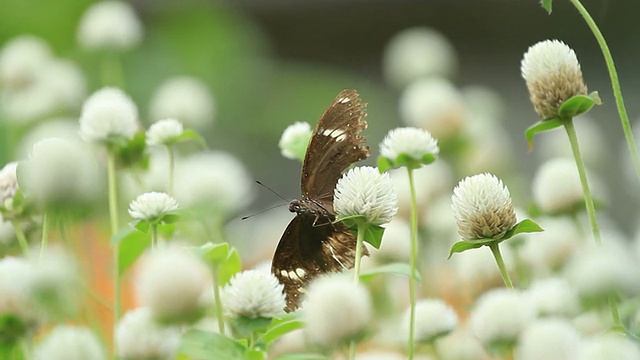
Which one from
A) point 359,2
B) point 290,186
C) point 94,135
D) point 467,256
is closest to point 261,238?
point 467,256

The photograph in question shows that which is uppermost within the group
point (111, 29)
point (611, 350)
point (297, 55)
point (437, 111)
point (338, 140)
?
point (297, 55)

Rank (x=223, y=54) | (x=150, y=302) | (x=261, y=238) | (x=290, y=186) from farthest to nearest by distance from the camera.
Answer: (x=290, y=186), (x=223, y=54), (x=261, y=238), (x=150, y=302)

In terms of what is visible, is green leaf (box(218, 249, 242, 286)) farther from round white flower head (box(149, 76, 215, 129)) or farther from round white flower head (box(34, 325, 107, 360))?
round white flower head (box(149, 76, 215, 129))

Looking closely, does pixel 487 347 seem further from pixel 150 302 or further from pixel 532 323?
pixel 150 302

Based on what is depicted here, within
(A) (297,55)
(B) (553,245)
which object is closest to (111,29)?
(B) (553,245)

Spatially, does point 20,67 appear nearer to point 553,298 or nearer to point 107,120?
point 107,120

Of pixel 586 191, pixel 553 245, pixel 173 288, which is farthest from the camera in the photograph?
pixel 553 245

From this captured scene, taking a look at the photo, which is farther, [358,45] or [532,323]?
[358,45]
